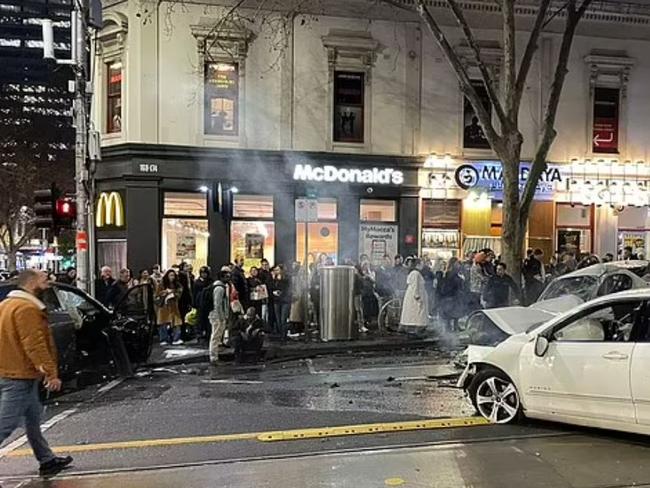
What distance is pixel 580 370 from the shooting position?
6906 mm

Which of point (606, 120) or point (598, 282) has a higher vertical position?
point (606, 120)

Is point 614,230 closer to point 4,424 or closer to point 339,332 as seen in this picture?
point 339,332

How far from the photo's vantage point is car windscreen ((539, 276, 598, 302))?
11750 mm

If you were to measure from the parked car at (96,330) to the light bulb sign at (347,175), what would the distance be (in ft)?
27.2

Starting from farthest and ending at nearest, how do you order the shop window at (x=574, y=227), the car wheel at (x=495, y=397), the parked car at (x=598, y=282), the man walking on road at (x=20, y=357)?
the shop window at (x=574, y=227), the parked car at (x=598, y=282), the car wheel at (x=495, y=397), the man walking on road at (x=20, y=357)

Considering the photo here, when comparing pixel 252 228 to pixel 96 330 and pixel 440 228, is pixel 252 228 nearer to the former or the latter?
pixel 440 228

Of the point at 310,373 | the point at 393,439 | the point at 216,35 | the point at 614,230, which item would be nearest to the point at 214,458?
the point at 393,439

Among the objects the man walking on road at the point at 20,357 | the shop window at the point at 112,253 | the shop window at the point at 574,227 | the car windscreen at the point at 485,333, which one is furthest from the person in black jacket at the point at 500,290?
the shop window at the point at 112,253

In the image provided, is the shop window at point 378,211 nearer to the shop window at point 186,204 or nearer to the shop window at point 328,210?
the shop window at point 328,210

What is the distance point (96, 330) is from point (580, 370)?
7445 millimetres

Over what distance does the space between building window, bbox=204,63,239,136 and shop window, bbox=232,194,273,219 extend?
1878mm

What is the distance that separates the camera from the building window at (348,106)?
20.7 metres

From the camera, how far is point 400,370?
38.5 ft

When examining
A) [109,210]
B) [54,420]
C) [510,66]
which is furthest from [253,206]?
[54,420]
